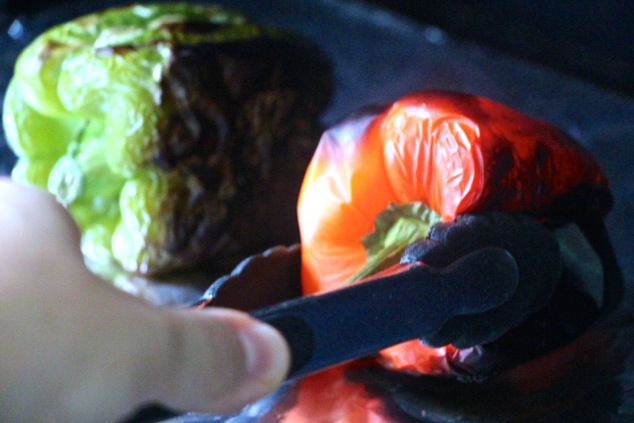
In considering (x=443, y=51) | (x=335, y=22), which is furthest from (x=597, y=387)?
(x=335, y=22)

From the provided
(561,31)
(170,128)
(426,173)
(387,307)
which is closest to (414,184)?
(426,173)

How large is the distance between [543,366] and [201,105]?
0.44m

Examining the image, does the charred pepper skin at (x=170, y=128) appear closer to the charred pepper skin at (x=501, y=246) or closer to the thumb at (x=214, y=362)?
the charred pepper skin at (x=501, y=246)

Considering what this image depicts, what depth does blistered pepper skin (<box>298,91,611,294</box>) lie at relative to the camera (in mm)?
526

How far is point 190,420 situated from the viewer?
43cm

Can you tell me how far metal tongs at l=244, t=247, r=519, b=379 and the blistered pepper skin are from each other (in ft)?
0.24

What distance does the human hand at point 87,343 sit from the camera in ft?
0.74

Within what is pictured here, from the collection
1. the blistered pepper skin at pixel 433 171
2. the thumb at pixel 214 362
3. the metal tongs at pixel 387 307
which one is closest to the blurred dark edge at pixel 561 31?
the blistered pepper skin at pixel 433 171

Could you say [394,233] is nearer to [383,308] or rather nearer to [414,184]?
[414,184]

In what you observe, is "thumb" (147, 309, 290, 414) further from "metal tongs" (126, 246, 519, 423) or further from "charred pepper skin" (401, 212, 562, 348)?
"charred pepper skin" (401, 212, 562, 348)

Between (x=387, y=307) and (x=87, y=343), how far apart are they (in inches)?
7.4

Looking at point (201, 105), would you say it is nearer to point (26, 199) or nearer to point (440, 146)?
point (440, 146)

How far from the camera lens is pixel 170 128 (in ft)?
2.58

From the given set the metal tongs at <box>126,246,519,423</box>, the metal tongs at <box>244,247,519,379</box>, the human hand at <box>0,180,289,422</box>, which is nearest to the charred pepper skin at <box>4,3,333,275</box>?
the metal tongs at <box>126,246,519,423</box>
